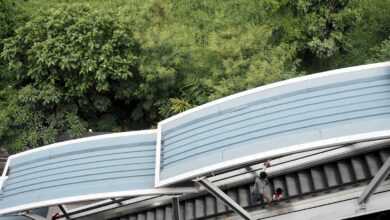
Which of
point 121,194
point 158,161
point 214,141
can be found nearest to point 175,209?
point 158,161

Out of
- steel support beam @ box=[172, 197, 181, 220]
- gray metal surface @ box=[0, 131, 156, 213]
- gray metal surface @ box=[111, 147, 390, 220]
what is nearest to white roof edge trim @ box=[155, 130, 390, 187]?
gray metal surface @ box=[0, 131, 156, 213]

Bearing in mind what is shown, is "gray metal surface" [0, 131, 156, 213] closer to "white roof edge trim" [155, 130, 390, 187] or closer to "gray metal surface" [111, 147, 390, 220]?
"white roof edge trim" [155, 130, 390, 187]

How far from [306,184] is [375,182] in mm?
1439

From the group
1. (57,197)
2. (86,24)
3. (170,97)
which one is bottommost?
(57,197)

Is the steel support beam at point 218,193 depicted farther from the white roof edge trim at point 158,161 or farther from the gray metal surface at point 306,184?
the gray metal surface at point 306,184

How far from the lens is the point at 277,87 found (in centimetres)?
597

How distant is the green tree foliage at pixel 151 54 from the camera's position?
1111cm

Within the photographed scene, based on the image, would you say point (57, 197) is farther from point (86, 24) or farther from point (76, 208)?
point (86, 24)

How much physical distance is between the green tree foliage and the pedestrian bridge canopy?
14.0 ft

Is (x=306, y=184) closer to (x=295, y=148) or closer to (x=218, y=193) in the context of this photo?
(x=218, y=193)

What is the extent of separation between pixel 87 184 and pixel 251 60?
538 cm

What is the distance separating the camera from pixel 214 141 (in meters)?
5.81

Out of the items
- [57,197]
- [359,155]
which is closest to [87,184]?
[57,197]

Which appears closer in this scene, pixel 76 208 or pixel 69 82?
pixel 76 208
